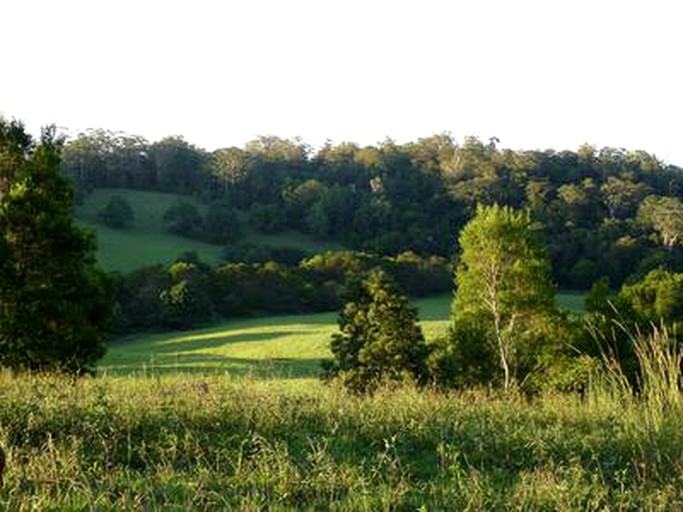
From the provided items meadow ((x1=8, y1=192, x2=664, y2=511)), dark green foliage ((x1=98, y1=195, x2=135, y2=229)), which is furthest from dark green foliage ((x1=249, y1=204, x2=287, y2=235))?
meadow ((x1=8, y1=192, x2=664, y2=511))

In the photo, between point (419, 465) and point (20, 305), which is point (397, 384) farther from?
point (20, 305)

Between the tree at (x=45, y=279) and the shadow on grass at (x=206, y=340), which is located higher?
the tree at (x=45, y=279)

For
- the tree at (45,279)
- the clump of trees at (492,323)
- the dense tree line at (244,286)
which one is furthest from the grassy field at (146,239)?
the tree at (45,279)

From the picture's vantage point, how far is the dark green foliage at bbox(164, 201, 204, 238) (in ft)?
345

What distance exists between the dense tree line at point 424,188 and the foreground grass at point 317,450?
73526 millimetres

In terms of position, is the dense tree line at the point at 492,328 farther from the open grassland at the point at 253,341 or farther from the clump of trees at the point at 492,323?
the open grassland at the point at 253,341

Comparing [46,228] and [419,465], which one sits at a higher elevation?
[46,228]

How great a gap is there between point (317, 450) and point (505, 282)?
30798mm

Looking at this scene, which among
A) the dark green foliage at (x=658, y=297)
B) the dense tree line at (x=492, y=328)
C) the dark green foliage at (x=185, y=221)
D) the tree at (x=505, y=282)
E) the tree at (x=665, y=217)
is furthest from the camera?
the dark green foliage at (x=185, y=221)

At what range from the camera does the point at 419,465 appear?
6453 mm

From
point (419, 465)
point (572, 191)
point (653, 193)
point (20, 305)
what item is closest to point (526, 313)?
point (20, 305)

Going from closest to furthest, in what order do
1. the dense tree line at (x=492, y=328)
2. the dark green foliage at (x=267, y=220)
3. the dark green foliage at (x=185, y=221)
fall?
1. the dense tree line at (x=492, y=328)
2. the dark green foliage at (x=185, y=221)
3. the dark green foliage at (x=267, y=220)

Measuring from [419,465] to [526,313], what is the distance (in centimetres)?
3060

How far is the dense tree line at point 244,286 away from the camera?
74.6m
